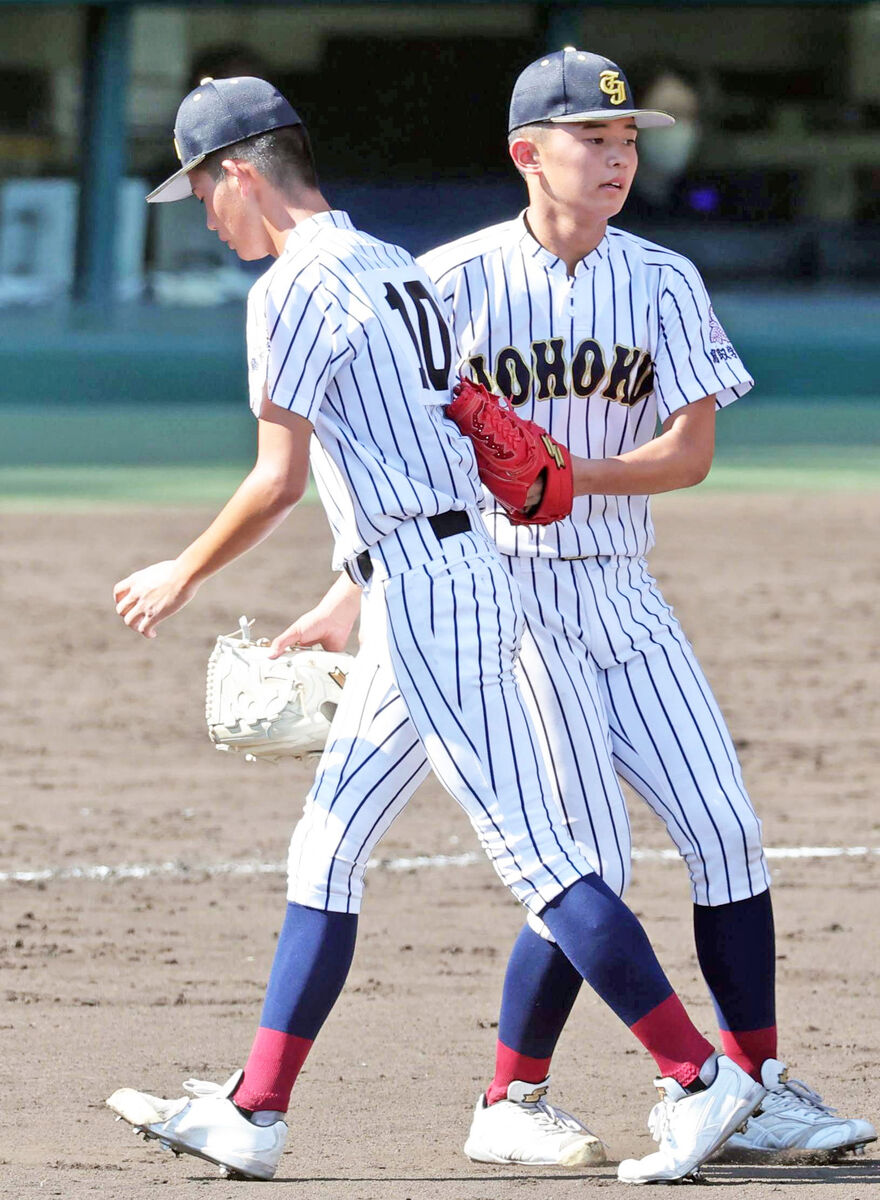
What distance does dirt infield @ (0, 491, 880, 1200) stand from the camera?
321 centimetres

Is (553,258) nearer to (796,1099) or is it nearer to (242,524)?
(242,524)

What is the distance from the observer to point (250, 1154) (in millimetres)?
2934

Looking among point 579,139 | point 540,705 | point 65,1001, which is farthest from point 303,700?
point 65,1001

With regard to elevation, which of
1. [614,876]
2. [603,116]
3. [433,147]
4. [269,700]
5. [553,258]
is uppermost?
[433,147]

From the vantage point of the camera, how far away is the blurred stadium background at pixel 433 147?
57.2 feet

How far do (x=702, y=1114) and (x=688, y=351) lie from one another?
121 centimetres

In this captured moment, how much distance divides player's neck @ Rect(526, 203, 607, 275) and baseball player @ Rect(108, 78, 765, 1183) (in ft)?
1.08

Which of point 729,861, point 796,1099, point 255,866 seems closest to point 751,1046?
point 796,1099

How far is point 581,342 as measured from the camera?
3.17 m

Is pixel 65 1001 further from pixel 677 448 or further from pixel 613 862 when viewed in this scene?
pixel 677 448

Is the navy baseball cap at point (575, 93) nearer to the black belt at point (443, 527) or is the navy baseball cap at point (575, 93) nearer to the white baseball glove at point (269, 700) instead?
the black belt at point (443, 527)

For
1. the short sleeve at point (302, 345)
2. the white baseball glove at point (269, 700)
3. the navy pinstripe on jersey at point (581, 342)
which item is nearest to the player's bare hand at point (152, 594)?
the white baseball glove at point (269, 700)

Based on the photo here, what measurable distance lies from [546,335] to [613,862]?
878 millimetres

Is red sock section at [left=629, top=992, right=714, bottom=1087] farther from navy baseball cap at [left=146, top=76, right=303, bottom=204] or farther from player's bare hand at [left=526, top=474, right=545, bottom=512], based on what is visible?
navy baseball cap at [left=146, top=76, right=303, bottom=204]
